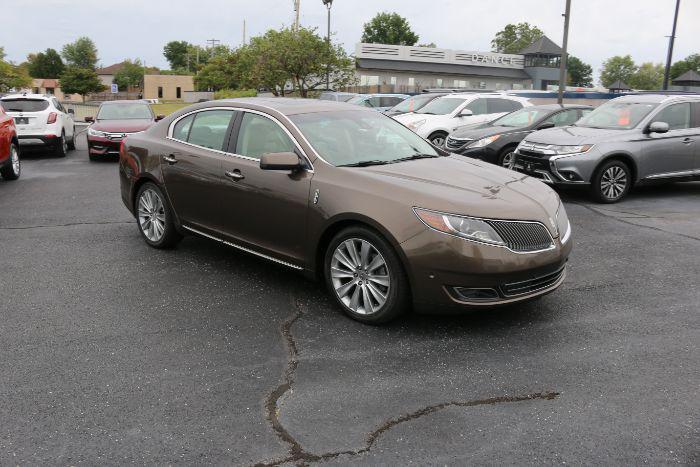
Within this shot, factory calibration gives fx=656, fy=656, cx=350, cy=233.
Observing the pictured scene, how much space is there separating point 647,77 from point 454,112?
432ft

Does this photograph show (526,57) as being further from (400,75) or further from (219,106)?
(219,106)

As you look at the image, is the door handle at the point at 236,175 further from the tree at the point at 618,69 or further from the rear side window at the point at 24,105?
the tree at the point at 618,69

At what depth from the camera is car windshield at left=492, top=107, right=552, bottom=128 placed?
1281 centimetres

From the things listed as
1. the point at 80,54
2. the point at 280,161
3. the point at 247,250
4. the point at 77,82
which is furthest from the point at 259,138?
the point at 80,54

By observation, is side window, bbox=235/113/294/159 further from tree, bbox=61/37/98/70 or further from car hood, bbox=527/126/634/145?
tree, bbox=61/37/98/70

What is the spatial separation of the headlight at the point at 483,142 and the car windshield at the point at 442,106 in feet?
13.0

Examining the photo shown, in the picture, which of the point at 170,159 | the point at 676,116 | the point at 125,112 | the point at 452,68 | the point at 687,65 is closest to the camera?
the point at 170,159

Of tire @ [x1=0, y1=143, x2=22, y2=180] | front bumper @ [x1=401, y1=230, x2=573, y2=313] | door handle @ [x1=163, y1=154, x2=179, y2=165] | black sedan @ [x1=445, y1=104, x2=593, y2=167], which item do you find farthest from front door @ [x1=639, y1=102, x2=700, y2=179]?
tire @ [x1=0, y1=143, x2=22, y2=180]

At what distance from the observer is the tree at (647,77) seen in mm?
129750

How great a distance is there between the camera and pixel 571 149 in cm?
1003

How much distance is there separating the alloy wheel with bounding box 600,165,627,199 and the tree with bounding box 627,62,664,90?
133 meters

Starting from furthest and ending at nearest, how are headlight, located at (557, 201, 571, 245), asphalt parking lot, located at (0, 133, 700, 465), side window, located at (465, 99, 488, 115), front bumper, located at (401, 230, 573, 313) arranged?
side window, located at (465, 99, 488, 115) → headlight, located at (557, 201, 571, 245) → front bumper, located at (401, 230, 573, 313) → asphalt parking lot, located at (0, 133, 700, 465)

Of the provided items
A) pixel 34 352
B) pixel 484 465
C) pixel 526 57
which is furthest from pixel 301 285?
pixel 526 57

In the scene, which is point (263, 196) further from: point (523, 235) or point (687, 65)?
point (687, 65)
